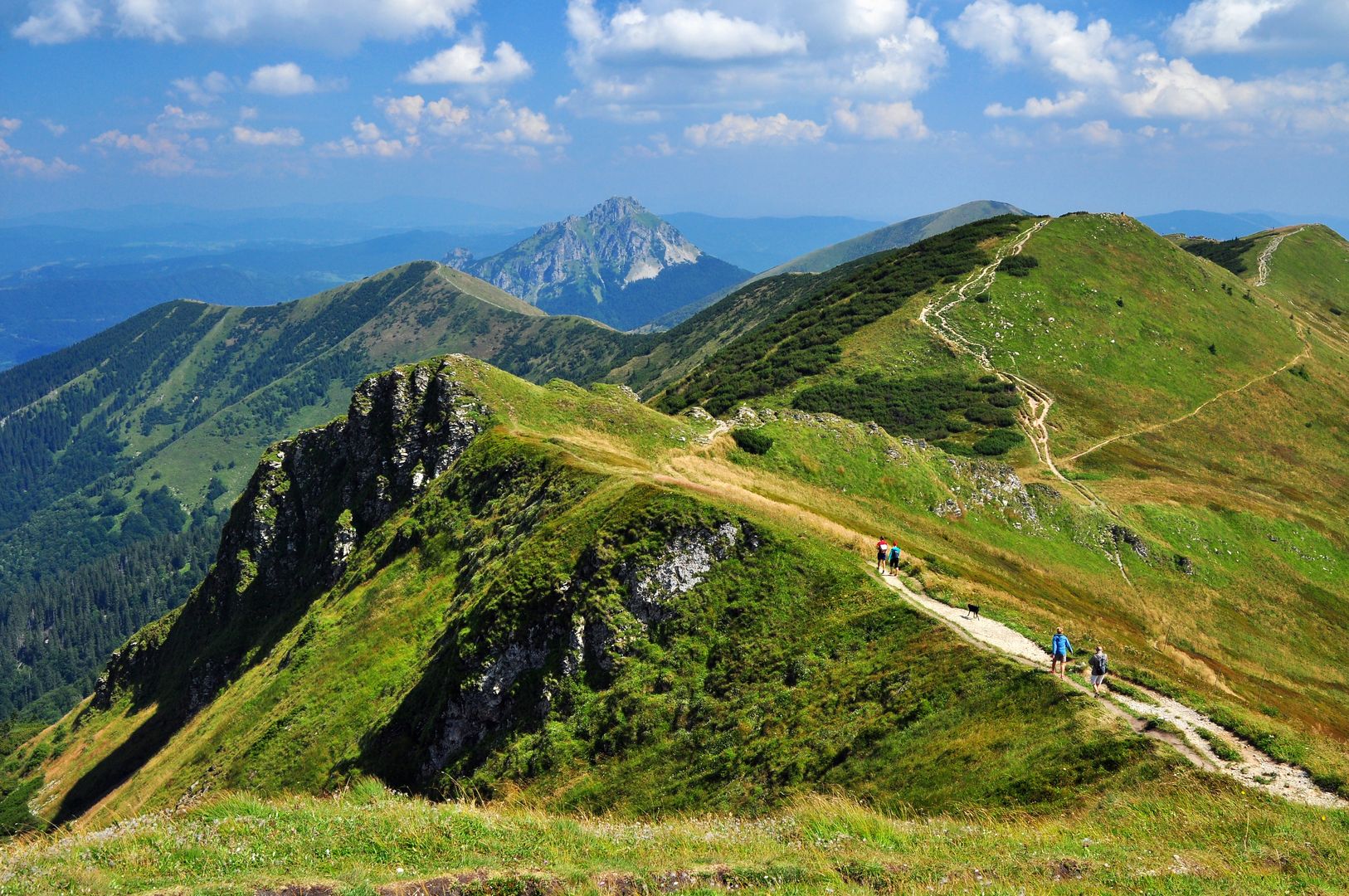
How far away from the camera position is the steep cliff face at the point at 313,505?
241 feet

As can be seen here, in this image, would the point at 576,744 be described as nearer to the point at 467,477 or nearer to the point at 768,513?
the point at 768,513

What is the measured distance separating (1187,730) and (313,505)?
280 feet

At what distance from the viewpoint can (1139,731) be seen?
2425 cm

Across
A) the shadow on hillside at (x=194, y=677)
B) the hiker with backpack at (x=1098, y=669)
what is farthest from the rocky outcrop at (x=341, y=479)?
the hiker with backpack at (x=1098, y=669)

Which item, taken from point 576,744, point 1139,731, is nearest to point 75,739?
point 576,744

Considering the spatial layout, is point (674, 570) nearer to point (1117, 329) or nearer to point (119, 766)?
point (119, 766)

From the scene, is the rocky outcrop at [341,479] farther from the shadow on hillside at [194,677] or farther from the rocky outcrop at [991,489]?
the rocky outcrop at [991,489]

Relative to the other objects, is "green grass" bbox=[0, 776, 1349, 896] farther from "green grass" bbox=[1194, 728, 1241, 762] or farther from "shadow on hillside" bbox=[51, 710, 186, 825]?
"shadow on hillside" bbox=[51, 710, 186, 825]

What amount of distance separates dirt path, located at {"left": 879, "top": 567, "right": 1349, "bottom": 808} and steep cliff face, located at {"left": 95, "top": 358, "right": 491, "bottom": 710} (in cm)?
4909

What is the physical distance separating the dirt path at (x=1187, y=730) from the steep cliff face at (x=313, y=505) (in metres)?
49.1

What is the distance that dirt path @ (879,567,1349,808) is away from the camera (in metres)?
21.4

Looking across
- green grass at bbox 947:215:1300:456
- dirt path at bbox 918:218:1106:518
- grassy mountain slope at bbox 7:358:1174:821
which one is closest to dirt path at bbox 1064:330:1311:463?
green grass at bbox 947:215:1300:456

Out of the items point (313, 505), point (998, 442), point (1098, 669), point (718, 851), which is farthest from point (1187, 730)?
point (313, 505)

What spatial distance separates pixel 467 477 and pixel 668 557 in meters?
29.4
